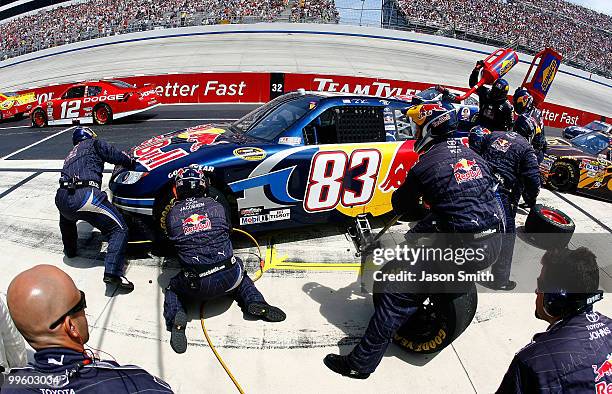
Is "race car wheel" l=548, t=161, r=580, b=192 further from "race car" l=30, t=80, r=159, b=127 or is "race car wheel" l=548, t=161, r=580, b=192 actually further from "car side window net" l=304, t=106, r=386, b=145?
"race car" l=30, t=80, r=159, b=127

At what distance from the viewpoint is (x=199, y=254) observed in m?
3.80

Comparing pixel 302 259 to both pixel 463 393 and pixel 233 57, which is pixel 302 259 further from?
pixel 233 57

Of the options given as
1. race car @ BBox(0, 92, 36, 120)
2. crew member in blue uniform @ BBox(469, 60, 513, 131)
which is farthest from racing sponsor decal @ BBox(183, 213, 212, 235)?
race car @ BBox(0, 92, 36, 120)

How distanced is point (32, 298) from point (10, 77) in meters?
32.7

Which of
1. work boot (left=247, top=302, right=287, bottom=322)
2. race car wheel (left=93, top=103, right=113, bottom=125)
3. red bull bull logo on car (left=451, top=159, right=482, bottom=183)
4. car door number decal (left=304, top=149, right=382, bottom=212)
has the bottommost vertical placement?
race car wheel (left=93, top=103, right=113, bottom=125)

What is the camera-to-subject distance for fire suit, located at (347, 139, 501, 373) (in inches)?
124

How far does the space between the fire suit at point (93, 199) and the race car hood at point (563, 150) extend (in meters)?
7.36

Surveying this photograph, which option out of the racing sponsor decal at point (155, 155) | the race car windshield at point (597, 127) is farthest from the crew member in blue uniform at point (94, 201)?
the race car windshield at point (597, 127)

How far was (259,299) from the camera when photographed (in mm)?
4051

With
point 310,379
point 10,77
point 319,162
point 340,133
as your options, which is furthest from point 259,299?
point 10,77

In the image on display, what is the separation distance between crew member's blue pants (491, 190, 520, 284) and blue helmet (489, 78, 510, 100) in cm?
264

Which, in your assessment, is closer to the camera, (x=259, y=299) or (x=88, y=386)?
(x=88, y=386)

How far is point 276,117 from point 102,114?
29.5ft

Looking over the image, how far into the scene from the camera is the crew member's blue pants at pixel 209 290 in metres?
3.85
